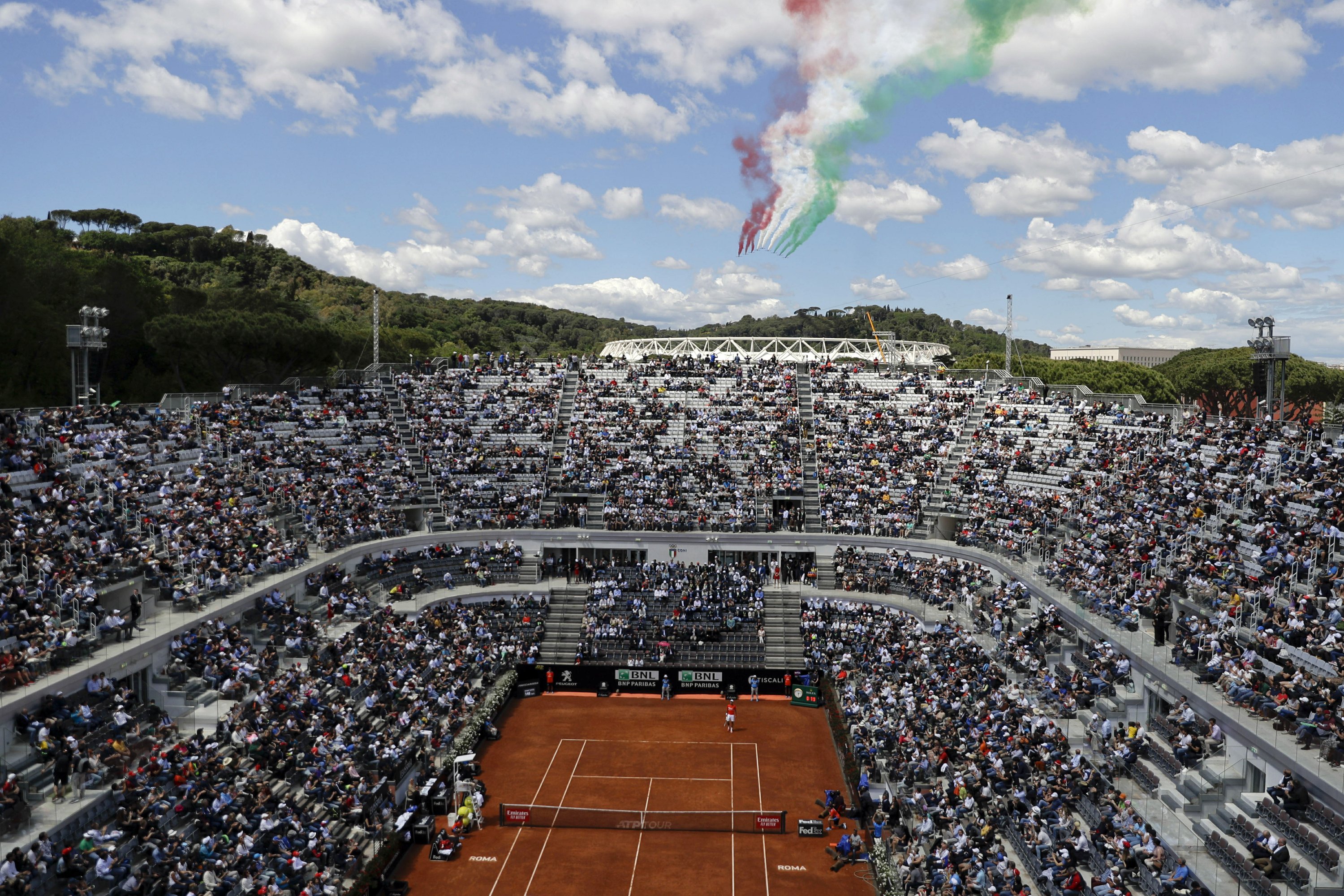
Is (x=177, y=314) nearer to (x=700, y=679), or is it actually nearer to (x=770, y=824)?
(x=700, y=679)

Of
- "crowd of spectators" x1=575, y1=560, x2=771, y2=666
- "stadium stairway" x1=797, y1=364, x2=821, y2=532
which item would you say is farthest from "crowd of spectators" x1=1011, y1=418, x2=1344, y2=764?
"crowd of spectators" x1=575, y1=560, x2=771, y2=666

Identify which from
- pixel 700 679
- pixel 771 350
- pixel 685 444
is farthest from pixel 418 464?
pixel 771 350

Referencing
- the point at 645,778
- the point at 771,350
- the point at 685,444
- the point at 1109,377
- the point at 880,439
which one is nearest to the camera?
the point at 645,778

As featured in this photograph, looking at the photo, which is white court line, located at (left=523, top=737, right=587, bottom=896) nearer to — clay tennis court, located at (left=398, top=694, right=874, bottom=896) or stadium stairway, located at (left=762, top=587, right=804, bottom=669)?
clay tennis court, located at (left=398, top=694, right=874, bottom=896)

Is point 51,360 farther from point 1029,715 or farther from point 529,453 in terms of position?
point 1029,715

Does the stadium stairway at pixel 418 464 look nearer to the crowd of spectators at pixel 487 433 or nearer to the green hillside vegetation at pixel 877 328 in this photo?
the crowd of spectators at pixel 487 433

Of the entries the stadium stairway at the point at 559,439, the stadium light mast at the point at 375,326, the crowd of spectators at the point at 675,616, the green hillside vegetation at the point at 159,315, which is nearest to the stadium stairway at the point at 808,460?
the crowd of spectators at the point at 675,616
